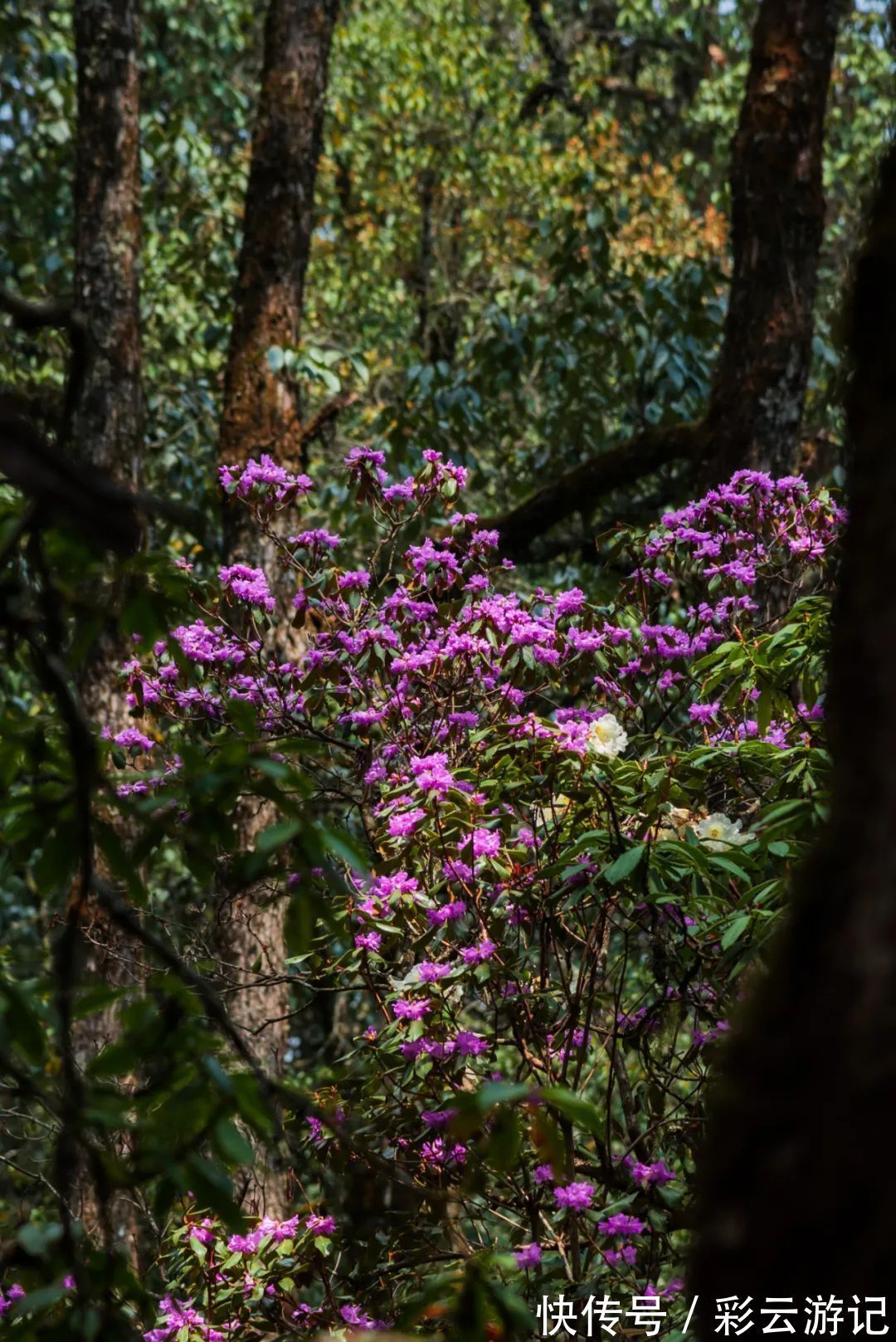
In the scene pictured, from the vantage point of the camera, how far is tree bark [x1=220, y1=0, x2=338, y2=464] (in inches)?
196

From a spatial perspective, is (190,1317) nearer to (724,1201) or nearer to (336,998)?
(724,1201)

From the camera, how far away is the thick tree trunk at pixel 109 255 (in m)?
5.20

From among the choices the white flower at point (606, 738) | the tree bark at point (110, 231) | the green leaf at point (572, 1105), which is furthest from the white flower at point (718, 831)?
the tree bark at point (110, 231)

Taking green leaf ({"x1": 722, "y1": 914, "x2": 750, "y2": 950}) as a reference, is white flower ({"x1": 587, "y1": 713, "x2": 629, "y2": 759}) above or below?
above

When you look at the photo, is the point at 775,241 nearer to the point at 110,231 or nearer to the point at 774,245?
the point at 774,245

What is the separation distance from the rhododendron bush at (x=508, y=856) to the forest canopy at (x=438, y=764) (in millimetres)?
14

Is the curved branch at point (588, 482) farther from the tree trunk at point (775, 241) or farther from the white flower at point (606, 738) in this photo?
the white flower at point (606, 738)

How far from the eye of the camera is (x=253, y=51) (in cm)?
1206

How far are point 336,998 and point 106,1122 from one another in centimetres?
777

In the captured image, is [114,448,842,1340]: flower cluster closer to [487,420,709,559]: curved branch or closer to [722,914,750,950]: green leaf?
[722,914,750,950]: green leaf

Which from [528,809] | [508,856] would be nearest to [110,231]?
[528,809]

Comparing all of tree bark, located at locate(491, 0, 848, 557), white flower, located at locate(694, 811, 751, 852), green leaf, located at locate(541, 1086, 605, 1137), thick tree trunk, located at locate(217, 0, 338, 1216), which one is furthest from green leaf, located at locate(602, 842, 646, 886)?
tree bark, located at locate(491, 0, 848, 557)

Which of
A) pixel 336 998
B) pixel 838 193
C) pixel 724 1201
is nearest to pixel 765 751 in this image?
pixel 724 1201

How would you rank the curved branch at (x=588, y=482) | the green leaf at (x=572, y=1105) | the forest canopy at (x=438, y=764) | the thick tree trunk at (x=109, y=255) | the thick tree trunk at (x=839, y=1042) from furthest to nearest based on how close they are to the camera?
the curved branch at (x=588, y=482) → the thick tree trunk at (x=109, y=255) → the green leaf at (x=572, y=1105) → the forest canopy at (x=438, y=764) → the thick tree trunk at (x=839, y=1042)
